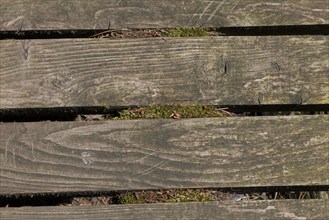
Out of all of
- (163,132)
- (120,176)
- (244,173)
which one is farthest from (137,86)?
(244,173)

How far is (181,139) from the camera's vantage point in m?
1.92

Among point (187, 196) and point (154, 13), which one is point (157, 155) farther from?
point (154, 13)

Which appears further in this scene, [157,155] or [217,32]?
[217,32]

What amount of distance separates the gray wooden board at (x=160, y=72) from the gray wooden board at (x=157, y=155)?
0.27ft

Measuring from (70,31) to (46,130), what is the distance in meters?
0.33

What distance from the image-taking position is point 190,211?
1.91 m

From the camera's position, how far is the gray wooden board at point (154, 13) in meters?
1.97

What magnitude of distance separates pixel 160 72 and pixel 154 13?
8.0 inches

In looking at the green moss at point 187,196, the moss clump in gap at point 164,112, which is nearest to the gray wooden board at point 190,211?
the green moss at point 187,196

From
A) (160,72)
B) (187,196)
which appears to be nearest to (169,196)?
(187,196)

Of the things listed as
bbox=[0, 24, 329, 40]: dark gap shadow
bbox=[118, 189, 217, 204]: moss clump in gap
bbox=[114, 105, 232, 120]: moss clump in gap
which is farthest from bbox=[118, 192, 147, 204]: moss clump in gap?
bbox=[0, 24, 329, 40]: dark gap shadow

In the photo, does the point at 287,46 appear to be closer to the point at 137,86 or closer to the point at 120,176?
the point at 137,86

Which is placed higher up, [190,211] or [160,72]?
[160,72]

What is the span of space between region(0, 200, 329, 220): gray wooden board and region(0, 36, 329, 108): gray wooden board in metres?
0.32
